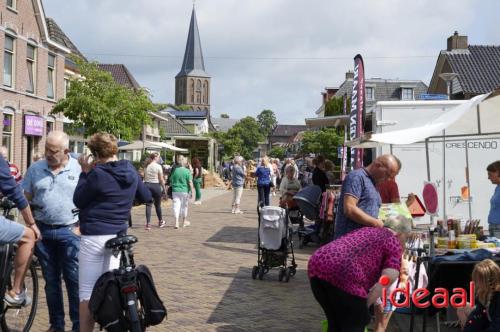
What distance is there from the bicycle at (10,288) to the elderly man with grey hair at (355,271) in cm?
→ 259

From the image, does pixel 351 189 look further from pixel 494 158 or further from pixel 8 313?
pixel 494 158

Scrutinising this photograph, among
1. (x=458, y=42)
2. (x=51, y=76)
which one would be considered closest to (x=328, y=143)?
(x=458, y=42)

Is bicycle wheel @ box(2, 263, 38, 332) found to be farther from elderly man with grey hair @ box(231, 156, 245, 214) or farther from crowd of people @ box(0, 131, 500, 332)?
elderly man with grey hair @ box(231, 156, 245, 214)

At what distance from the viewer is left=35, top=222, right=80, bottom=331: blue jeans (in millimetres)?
5340

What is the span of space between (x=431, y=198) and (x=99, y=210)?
4.50 m

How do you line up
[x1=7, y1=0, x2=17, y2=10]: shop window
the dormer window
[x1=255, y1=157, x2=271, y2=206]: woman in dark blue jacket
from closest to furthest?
1. [x1=255, y1=157, x2=271, y2=206]: woman in dark blue jacket
2. [x1=7, y1=0, x2=17, y2=10]: shop window
3. the dormer window

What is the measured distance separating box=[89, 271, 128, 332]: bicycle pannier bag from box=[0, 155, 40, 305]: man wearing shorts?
0.76m

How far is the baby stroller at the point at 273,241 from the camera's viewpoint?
852 cm

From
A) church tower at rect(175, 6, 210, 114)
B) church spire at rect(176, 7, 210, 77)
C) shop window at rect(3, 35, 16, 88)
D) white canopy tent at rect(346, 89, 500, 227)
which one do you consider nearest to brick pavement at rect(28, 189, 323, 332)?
white canopy tent at rect(346, 89, 500, 227)

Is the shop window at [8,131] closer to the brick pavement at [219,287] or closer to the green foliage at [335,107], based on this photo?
the brick pavement at [219,287]

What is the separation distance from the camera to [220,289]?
7.88 metres

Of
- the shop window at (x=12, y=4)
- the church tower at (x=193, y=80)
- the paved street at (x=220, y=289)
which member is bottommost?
the paved street at (x=220, y=289)

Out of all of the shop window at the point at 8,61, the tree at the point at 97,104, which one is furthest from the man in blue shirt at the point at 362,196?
the shop window at the point at 8,61

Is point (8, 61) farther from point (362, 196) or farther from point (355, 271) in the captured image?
point (355, 271)
